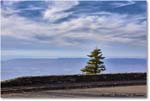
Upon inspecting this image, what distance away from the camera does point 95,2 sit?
2592 millimetres

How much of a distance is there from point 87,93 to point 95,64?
0.22m

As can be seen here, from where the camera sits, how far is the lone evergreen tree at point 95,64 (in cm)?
256

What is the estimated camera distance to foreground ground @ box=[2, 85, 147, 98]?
2557 millimetres

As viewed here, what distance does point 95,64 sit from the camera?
2590mm

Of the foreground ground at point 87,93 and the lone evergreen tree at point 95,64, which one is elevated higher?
the lone evergreen tree at point 95,64

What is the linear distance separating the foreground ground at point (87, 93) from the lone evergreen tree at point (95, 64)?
0.46ft

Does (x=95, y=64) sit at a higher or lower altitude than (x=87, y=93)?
higher

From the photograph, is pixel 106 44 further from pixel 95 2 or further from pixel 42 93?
pixel 42 93

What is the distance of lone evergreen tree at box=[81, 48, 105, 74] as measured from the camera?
256cm

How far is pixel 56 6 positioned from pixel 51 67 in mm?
455

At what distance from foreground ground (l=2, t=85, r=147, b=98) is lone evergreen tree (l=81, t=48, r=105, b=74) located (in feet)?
0.46

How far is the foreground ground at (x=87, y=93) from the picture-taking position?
2.56 m

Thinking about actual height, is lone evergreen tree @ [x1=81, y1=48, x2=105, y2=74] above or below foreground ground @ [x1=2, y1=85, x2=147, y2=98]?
above

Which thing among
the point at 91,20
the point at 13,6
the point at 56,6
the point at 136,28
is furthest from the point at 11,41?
the point at 136,28
